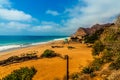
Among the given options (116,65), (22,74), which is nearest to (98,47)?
(116,65)

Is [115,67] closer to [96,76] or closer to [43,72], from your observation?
[96,76]

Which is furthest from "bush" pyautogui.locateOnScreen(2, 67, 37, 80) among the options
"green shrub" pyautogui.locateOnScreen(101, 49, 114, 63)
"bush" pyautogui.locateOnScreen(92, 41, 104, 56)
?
"bush" pyautogui.locateOnScreen(92, 41, 104, 56)

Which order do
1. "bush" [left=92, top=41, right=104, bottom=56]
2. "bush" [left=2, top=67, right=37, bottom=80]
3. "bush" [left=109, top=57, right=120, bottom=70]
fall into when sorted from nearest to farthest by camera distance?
1. "bush" [left=109, top=57, right=120, bottom=70]
2. "bush" [left=2, top=67, right=37, bottom=80]
3. "bush" [left=92, top=41, right=104, bottom=56]

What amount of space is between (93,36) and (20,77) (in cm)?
2744

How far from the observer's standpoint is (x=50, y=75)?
18.8 meters

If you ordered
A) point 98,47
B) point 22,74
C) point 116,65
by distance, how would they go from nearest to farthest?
point 116,65
point 22,74
point 98,47

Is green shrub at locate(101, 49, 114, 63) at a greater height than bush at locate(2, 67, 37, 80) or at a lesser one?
greater

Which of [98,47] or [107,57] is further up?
[98,47]

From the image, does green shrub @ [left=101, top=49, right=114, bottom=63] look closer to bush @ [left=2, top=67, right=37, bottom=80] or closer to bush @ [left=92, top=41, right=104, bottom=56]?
bush @ [left=92, top=41, right=104, bottom=56]

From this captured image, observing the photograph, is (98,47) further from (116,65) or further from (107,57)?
(116,65)

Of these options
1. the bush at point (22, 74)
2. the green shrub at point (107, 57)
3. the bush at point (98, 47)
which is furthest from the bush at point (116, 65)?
the bush at point (22, 74)

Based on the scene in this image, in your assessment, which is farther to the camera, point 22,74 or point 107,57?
point 107,57

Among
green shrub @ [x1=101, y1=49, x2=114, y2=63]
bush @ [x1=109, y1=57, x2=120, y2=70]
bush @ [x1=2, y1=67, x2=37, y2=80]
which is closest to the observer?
bush @ [x1=109, y1=57, x2=120, y2=70]

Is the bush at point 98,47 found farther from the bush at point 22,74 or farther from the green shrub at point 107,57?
the bush at point 22,74
